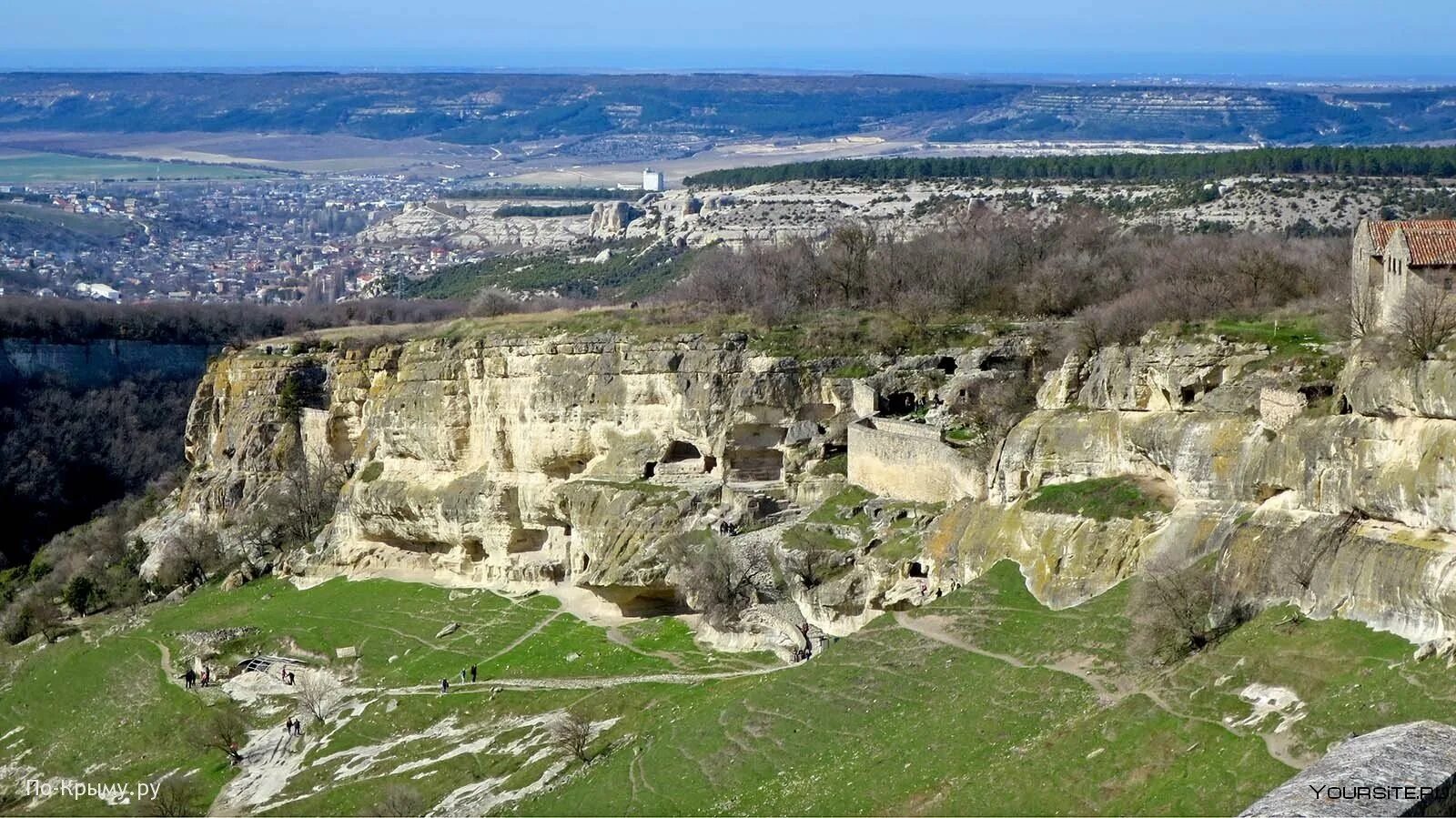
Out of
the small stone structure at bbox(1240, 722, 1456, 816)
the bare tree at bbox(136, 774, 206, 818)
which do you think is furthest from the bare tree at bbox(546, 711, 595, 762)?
the small stone structure at bbox(1240, 722, 1456, 816)

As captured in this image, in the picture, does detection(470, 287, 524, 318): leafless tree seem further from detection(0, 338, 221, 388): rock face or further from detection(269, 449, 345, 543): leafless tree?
detection(0, 338, 221, 388): rock face

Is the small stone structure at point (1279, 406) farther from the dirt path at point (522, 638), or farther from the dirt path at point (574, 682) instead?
the dirt path at point (522, 638)

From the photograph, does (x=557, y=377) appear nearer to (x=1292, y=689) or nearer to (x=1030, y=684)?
(x=1030, y=684)

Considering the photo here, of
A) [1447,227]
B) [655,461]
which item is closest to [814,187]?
[655,461]

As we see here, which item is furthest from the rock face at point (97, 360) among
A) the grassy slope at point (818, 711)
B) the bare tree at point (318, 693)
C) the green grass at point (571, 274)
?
the bare tree at point (318, 693)

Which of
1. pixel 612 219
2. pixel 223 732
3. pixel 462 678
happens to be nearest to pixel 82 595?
pixel 223 732
